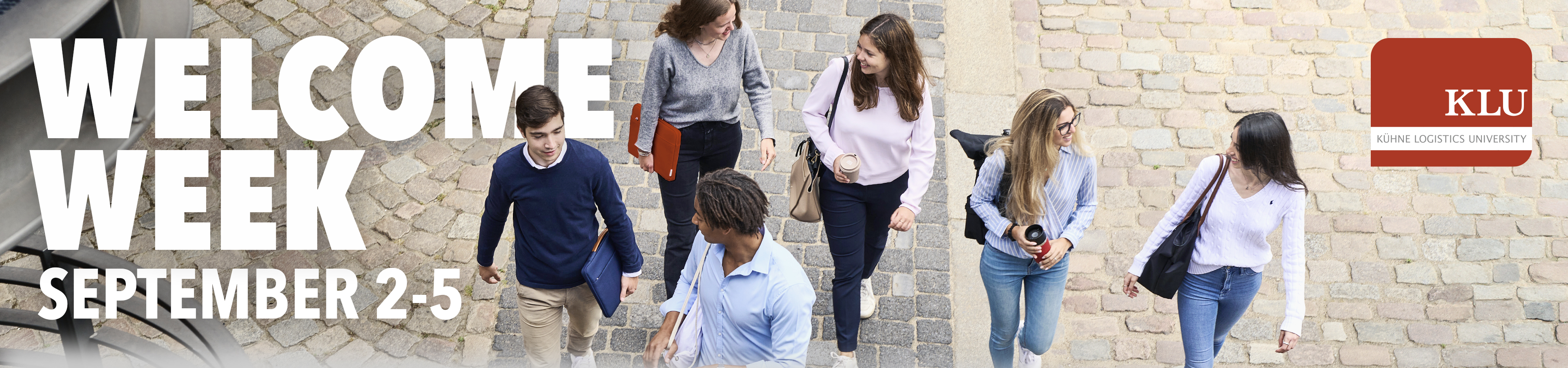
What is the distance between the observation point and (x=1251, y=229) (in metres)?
4.12

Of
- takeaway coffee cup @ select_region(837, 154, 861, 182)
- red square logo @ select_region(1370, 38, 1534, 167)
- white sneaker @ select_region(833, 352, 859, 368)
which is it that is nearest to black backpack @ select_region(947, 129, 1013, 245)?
takeaway coffee cup @ select_region(837, 154, 861, 182)

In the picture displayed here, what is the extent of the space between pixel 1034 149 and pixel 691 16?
5.04 ft

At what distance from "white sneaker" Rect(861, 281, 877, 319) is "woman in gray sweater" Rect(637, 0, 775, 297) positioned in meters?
0.96

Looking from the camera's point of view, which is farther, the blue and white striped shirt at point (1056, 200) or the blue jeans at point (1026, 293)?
the blue jeans at point (1026, 293)

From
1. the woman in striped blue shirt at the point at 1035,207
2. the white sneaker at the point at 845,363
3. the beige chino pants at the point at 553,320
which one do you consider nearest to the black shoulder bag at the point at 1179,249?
the woman in striped blue shirt at the point at 1035,207

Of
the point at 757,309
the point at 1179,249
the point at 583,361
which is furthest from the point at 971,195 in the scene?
the point at 583,361

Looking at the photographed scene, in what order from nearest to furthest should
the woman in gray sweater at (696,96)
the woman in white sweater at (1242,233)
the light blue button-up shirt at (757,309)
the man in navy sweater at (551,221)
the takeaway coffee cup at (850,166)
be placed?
the light blue button-up shirt at (757,309) → the man in navy sweater at (551,221) → the woman in white sweater at (1242,233) → the takeaway coffee cup at (850,166) → the woman in gray sweater at (696,96)

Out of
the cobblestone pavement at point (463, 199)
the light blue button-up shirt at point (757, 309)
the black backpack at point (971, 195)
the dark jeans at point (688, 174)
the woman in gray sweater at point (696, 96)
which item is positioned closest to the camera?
the light blue button-up shirt at point (757, 309)

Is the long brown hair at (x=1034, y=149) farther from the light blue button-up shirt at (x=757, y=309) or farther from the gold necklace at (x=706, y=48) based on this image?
the gold necklace at (x=706, y=48)

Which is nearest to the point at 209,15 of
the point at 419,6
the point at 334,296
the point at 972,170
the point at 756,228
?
the point at 419,6

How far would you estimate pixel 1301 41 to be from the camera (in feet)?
Answer: 25.1

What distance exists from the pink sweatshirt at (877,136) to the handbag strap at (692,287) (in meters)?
1.09

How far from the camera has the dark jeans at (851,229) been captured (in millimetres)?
4641

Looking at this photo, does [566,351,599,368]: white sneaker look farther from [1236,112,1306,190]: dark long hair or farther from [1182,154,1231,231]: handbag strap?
[1236,112,1306,190]: dark long hair
